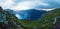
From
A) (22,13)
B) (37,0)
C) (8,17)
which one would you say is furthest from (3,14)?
(37,0)

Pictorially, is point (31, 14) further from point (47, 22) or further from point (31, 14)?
point (47, 22)

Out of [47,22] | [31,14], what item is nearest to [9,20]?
[31,14]

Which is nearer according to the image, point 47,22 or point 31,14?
point 47,22

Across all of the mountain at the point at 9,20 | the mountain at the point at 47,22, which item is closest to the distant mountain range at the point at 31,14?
the mountain at the point at 47,22

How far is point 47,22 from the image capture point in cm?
866

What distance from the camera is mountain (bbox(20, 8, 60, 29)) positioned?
8.64 metres

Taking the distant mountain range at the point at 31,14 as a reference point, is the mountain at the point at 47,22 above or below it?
below

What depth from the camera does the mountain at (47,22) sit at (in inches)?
340

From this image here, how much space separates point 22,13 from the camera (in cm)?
866

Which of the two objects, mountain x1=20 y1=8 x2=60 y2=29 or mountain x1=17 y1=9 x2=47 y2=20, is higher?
mountain x1=17 y1=9 x2=47 y2=20

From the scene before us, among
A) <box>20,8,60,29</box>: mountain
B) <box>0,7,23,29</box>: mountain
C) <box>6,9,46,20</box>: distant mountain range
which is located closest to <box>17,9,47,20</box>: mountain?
<box>6,9,46,20</box>: distant mountain range

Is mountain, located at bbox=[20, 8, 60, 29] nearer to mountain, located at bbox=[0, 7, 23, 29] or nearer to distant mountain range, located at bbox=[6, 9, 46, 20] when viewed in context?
distant mountain range, located at bbox=[6, 9, 46, 20]

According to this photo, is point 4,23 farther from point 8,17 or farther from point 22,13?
point 22,13

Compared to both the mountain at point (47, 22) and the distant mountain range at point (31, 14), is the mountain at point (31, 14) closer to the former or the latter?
the distant mountain range at point (31, 14)
